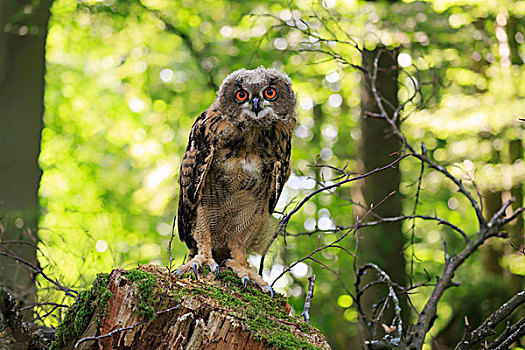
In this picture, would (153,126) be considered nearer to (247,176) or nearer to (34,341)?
(247,176)

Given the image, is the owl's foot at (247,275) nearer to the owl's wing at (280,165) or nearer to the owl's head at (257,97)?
the owl's wing at (280,165)

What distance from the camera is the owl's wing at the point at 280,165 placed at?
326 centimetres

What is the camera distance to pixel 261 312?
2385 millimetres

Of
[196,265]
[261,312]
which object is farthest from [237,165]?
[261,312]

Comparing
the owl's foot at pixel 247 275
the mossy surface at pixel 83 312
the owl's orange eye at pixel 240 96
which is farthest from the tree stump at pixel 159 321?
the owl's orange eye at pixel 240 96

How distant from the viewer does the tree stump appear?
6.93 ft

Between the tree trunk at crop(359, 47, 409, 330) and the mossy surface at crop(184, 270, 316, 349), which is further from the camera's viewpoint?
the tree trunk at crop(359, 47, 409, 330)

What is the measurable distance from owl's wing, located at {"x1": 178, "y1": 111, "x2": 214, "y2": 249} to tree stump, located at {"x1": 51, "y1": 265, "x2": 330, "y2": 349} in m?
0.93

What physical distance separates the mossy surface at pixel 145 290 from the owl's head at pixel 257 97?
123 centimetres

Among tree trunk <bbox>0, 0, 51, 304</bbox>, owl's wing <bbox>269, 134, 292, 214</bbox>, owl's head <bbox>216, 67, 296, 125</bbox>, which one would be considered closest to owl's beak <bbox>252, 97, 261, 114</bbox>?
owl's head <bbox>216, 67, 296, 125</bbox>

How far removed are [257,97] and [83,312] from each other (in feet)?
5.29

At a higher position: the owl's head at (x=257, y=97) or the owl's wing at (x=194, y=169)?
the owl's head at (x=257, y=97)

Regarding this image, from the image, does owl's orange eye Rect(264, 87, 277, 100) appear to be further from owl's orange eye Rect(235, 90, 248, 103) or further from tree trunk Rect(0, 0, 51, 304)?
tree trunk Rect(0, 0, 51, 304)

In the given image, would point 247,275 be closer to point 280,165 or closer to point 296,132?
point 280,165
